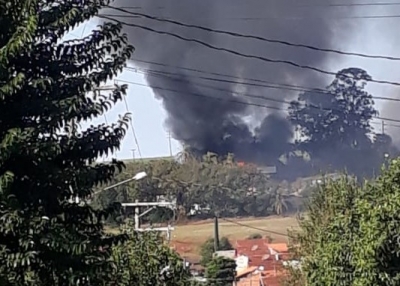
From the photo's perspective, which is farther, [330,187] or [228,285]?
[228,285]

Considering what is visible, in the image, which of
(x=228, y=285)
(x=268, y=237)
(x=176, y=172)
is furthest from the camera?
(x=176, y=172)

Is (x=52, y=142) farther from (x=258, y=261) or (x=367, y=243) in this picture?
(x=258, y=261)

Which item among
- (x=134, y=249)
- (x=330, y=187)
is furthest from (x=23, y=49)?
(x=330, y=187)

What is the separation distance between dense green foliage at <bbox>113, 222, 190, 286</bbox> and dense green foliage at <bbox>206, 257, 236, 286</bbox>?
53.9 ft

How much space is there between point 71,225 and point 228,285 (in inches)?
1066

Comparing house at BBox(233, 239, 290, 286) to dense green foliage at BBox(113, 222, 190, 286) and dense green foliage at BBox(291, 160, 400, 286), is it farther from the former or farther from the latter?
dense green foliage at BBox(113, 222, 190, 286)

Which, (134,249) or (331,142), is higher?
(331,142)

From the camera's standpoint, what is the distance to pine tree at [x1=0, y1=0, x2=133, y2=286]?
7.45 m

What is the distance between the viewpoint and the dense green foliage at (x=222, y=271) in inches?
1330

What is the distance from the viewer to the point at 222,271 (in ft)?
112

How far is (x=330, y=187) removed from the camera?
23438 mm

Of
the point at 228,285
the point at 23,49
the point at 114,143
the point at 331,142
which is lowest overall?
the point at 228,285

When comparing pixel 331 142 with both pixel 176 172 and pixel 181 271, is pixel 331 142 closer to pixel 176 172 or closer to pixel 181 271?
pixel 176 172

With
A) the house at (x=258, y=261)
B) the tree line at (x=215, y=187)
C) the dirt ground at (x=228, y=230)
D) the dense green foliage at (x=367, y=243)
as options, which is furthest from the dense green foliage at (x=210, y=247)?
the dense green foliage at (x=367, y=243)
